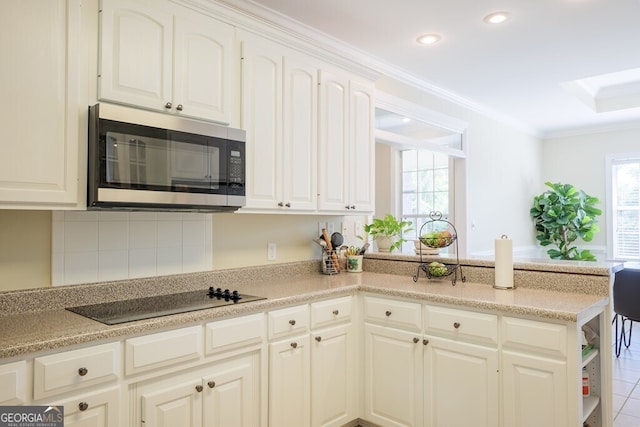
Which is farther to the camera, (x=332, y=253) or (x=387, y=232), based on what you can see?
(x=387, y=232)

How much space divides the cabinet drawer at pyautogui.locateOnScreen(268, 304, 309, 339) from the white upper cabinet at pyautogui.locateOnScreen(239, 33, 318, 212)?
608 mm

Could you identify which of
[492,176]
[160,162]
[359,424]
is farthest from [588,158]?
[160,162]

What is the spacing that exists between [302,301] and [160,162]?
101cm

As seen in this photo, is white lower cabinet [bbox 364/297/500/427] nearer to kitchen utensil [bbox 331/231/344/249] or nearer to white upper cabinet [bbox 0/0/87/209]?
kitchen utensil [bbox 331/231/344/249]

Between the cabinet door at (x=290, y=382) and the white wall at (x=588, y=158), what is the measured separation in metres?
5.69

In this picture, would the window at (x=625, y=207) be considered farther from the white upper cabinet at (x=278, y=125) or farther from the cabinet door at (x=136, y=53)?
the cabinet door at (x=136, y=53)

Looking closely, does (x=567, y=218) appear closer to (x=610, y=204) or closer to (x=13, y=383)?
(x=610, y=204)

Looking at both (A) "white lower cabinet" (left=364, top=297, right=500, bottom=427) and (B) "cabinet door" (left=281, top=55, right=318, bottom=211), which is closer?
(A) "white lower cabinet" (left=364, top=297, right=500, bottom=427)

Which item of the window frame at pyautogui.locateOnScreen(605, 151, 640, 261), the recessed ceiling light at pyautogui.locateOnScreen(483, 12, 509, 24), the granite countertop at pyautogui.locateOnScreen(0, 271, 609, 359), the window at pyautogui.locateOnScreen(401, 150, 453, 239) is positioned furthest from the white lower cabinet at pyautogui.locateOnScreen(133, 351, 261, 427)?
the window frame at pyautogui.locateOnScreen(605, 151, 640, 261)

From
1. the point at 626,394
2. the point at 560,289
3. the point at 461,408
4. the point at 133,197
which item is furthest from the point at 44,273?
the point at 626,394

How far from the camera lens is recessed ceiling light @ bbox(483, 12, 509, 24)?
Result: 2824 millimetres

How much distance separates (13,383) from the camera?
4.67ft

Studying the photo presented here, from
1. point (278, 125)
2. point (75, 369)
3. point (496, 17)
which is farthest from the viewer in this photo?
point (496, 17)

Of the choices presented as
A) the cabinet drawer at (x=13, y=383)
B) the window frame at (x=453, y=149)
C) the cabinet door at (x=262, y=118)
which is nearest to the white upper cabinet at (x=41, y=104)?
the cabinet drawer at (x=13, y=383)
